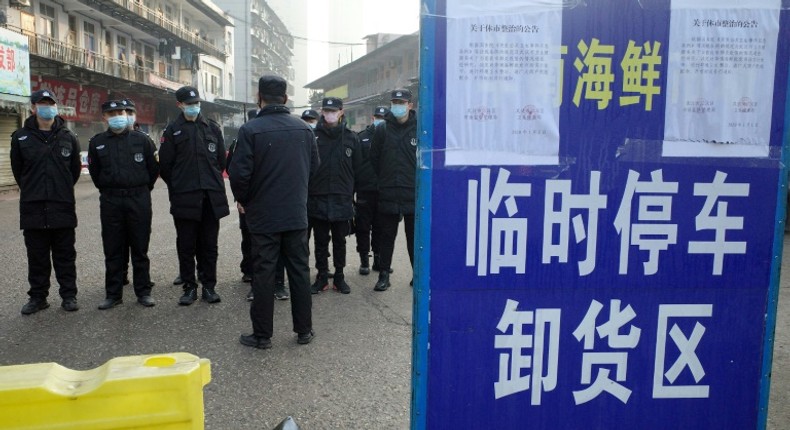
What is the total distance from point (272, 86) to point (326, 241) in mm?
2024

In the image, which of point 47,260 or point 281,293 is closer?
point 47,260

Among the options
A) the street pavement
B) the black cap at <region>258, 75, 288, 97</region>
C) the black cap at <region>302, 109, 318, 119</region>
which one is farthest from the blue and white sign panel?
the black cap at <region>302, 109, 318, 119</region>

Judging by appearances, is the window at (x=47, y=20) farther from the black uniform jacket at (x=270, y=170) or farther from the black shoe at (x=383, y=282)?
the black uniform jacket at (x=270, y=170)

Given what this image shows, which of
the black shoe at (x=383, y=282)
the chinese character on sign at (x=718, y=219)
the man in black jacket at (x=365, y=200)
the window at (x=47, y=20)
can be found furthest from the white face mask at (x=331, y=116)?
the window at (x=47, y=20)

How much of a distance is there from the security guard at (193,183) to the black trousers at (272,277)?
1.23 metres

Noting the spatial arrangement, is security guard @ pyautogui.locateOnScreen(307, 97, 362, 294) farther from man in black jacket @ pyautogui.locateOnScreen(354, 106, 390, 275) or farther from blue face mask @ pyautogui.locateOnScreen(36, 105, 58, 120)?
blue face mask @ pyautogui.locateOnScreen(36, 105, 58, 120)

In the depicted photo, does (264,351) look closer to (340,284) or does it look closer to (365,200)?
(340,284)

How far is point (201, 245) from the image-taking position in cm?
539

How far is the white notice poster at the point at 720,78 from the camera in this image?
204cm

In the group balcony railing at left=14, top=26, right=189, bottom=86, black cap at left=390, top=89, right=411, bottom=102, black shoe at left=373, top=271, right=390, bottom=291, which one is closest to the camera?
black cap at left=390, top=89, right=411, bottom=102

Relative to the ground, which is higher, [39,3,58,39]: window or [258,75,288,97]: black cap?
[39,3,58,39]: window

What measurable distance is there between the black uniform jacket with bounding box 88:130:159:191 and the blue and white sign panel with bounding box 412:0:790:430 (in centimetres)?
379

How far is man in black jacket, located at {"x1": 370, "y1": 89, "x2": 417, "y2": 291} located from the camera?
18.6 feet

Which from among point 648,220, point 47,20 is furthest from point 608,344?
point 47,20
